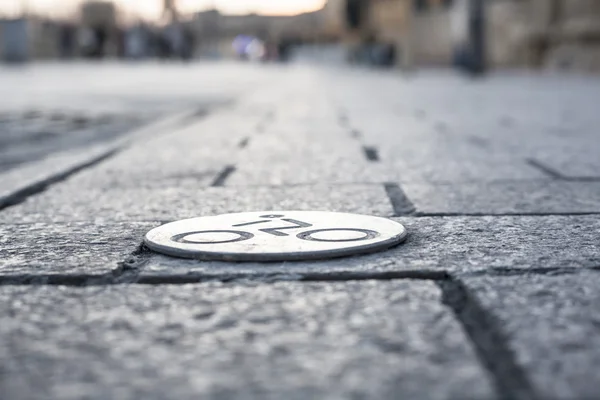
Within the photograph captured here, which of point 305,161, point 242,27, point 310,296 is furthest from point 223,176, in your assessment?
point 242,27

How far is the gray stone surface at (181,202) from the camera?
2.13 m

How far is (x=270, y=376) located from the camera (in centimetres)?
95

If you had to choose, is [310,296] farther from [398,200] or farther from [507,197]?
[507,197]

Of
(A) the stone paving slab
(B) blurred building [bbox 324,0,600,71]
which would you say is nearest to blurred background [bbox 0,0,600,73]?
(B) blurred building [bbox 324,0,600,71]

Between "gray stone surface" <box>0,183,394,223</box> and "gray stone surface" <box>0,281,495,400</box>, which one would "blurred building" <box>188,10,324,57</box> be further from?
"gray stone surface" <box>0,281,495,400</box>

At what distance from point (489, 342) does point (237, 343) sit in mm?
317

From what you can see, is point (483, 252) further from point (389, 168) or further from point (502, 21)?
point (502, 21)

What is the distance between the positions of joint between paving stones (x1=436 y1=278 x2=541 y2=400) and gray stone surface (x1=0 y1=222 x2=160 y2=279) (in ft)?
1.93

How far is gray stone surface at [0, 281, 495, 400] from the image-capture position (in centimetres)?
92

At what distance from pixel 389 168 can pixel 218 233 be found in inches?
59.3

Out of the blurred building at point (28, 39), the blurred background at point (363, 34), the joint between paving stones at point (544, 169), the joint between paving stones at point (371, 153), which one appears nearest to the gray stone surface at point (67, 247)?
the joint between paving stones at point (544, 169)

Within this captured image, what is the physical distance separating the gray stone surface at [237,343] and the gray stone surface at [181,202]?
79cm

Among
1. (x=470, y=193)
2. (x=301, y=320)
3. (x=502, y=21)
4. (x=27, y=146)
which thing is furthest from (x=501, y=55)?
(x=301, y=320)

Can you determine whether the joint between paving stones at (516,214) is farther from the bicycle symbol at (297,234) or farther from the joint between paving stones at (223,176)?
the joint between paving stones at (223,176)
